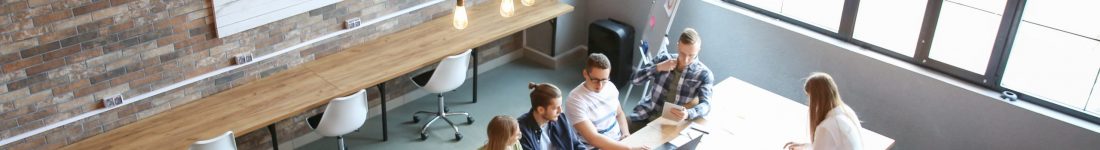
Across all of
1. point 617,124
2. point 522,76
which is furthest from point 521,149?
point 522,76

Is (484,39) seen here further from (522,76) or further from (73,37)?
(73,37)

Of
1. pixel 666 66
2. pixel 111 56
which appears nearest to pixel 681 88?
pixel 666 66

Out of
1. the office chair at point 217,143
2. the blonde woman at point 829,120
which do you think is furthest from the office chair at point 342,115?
the blonde woman at point 829,120

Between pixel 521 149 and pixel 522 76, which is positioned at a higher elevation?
pixel 521 149

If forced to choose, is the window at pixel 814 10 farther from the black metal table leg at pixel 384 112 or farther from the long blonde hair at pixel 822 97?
the black metal table leg at pixel 384 112

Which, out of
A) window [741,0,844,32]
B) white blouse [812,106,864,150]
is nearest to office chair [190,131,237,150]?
white blouse [812,106,864,150]

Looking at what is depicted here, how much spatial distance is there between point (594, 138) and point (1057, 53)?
268 cm

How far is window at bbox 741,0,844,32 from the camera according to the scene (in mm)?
6766

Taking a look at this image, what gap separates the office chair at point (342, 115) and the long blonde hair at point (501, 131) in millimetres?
1550

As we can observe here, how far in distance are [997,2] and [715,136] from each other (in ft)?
6.22

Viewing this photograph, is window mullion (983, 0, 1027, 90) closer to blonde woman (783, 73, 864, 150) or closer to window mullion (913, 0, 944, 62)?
window mullion (913, 0, 944, 62)

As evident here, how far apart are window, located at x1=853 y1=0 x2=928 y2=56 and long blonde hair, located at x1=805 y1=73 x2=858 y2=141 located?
6.30 feet

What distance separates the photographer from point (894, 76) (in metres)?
6.45

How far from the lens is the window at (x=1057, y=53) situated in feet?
18.9
